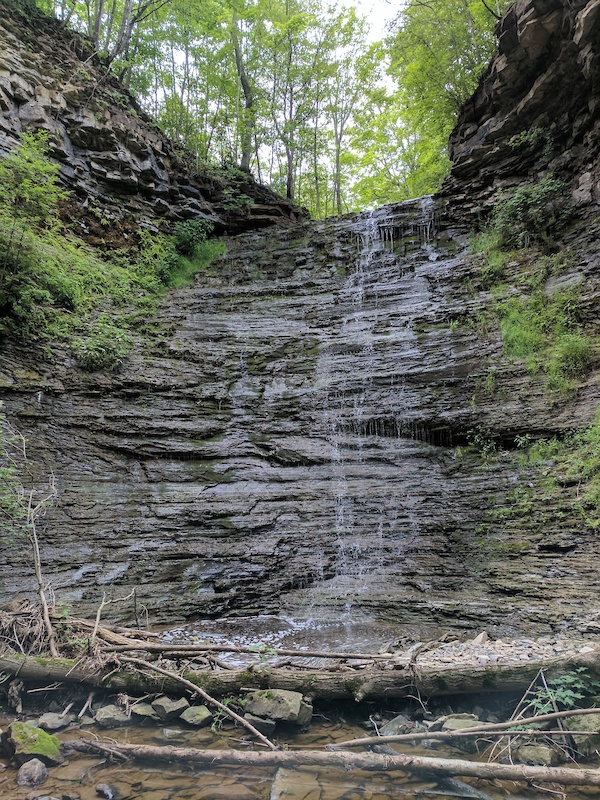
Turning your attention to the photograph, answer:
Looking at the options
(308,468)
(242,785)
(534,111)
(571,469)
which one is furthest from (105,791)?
(534,111)

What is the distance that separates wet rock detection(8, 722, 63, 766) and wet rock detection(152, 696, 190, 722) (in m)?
0.84

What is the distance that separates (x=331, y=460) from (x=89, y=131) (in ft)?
33.3

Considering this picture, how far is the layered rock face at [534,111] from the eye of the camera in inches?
337

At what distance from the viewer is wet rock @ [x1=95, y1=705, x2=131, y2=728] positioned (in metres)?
4.08

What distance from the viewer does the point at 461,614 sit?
620cm

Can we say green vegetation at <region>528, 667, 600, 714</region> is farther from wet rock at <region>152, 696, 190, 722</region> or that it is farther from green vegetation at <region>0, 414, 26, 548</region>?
green vegetation at <region>0, 414, 26, 548</region>

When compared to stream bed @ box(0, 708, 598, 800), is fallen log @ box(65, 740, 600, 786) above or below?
above

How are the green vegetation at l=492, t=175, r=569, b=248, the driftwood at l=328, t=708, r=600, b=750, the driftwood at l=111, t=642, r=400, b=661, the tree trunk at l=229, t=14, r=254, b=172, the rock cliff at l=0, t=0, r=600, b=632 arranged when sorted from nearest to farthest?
1. the driftwood at l=328, t=708, r=600, b=750
2. the driftwood at l=111, t=642, r=400, b=661
3. the rock cliff at l=0, t=0, r=600, b=632
4. the green vegetation at l=492, t=175, r=569, b=248
5. the tree trunk at l=229, t=14, r=254, b=172

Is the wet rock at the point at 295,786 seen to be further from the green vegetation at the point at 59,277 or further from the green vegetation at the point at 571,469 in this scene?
the green vegetation at the point at 59,277

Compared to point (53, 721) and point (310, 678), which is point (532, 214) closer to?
point (310, 678)

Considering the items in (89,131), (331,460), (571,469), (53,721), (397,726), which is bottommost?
(397,726)

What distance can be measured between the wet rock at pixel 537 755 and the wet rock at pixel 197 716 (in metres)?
2.52

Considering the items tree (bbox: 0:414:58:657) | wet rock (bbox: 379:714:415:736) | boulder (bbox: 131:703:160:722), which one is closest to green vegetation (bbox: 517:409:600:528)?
wet rock (bbox: 379:714:415:736)

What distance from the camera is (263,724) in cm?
397
